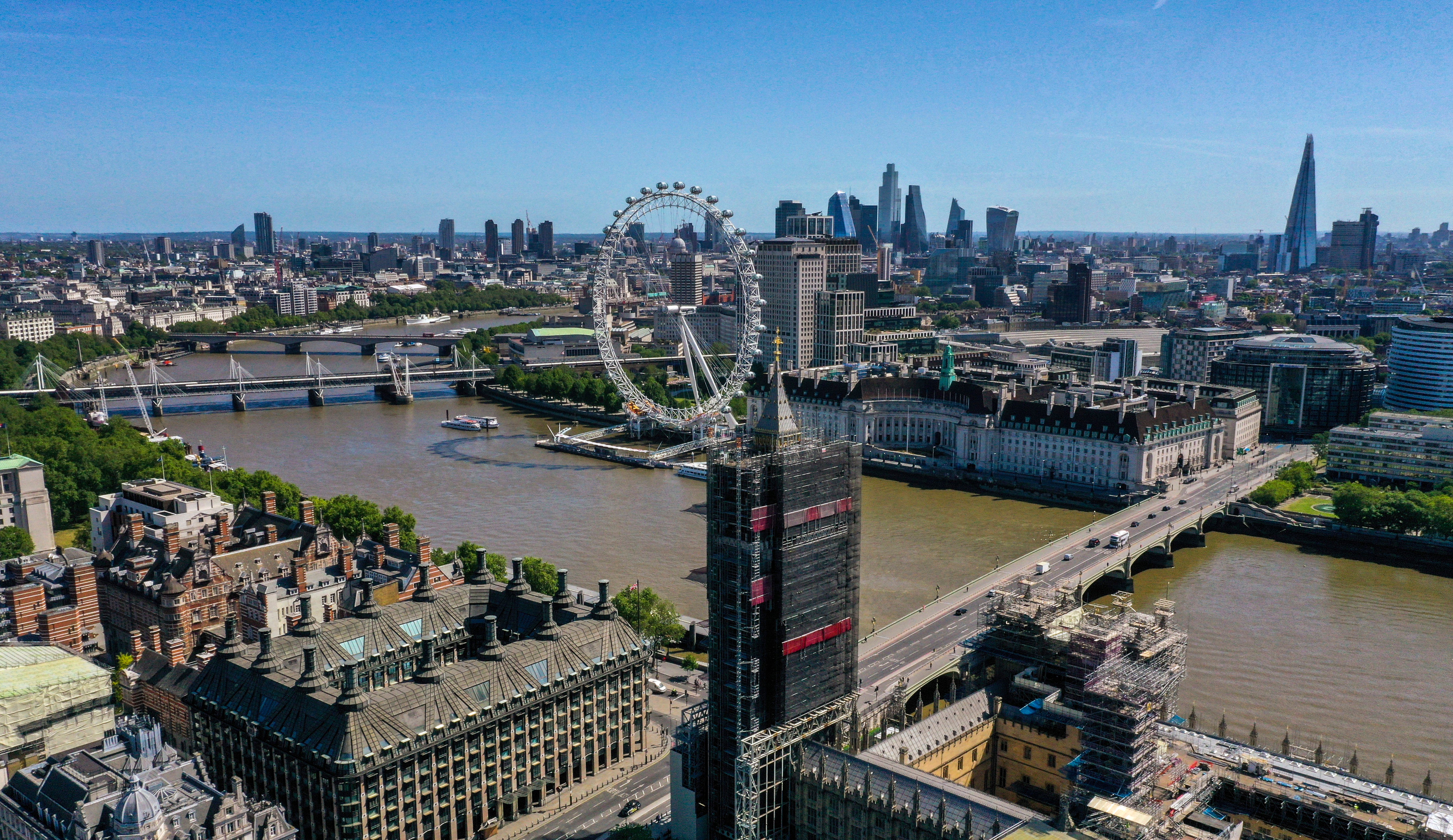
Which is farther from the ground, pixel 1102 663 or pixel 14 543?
pixel 1102 663

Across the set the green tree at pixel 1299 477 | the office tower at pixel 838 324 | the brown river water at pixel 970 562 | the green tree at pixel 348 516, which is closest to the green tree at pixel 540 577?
the brown river water at pixel 970 562

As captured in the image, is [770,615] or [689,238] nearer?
[770,615]

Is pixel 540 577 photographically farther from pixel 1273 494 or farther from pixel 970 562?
pixel 1273 494

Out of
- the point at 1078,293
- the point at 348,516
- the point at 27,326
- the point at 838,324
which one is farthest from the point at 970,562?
the point at 27,326

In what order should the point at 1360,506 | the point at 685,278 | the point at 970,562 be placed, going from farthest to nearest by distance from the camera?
the point at 685,278
the point at 1360,506
the point at 970,562

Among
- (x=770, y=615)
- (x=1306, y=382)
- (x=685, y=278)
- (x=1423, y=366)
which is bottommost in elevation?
(x=770, y=615)

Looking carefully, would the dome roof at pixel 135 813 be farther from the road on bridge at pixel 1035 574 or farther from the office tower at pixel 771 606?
the road on bridge at pixel 1035 574

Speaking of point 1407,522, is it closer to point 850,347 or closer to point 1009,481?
point 1009,481

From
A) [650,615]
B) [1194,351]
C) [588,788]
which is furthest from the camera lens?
[1194,351]

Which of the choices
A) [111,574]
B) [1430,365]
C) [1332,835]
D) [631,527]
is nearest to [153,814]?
[111,574]
